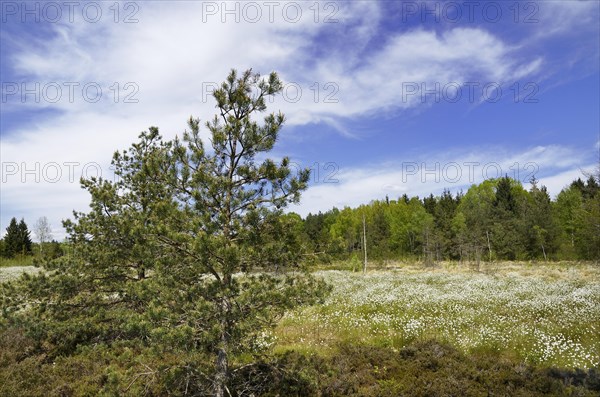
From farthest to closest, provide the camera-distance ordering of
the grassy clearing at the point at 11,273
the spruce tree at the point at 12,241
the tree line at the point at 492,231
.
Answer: the spruce tree at the point at 12,241, the tree line at the point at 492,231, the grassy clearing at the point at 11,273


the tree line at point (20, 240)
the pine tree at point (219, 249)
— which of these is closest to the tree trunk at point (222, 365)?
the pine tree at point (219, 249)

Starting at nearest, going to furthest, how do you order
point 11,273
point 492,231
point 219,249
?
point 219,249, point 11,273, point 492,231

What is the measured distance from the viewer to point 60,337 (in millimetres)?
12945

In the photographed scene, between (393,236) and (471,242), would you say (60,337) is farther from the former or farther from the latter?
(393,236)

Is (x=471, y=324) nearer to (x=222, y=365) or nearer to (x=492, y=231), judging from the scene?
(x=222, y=365)

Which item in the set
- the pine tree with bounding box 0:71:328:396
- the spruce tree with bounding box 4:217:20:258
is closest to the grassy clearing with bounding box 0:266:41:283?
the pine tree with bounding box 0:71:328:396

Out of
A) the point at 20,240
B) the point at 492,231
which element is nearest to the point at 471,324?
the point at 492,231

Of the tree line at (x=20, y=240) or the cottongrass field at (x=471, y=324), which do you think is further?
the tree line at (x=20, y=240)

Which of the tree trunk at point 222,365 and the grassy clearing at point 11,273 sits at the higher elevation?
the tree trunk at point 222,365

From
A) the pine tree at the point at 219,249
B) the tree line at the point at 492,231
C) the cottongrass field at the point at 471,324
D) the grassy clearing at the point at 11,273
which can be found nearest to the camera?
the pine tree at the point at 219,249

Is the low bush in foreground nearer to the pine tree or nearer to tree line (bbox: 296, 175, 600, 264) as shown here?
the pine tree

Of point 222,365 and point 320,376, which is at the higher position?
point 222,365

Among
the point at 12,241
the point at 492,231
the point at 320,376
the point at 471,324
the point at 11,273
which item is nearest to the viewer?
the point at 320,376

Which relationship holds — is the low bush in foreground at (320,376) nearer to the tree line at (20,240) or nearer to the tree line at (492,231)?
the tree line at (492,231)
